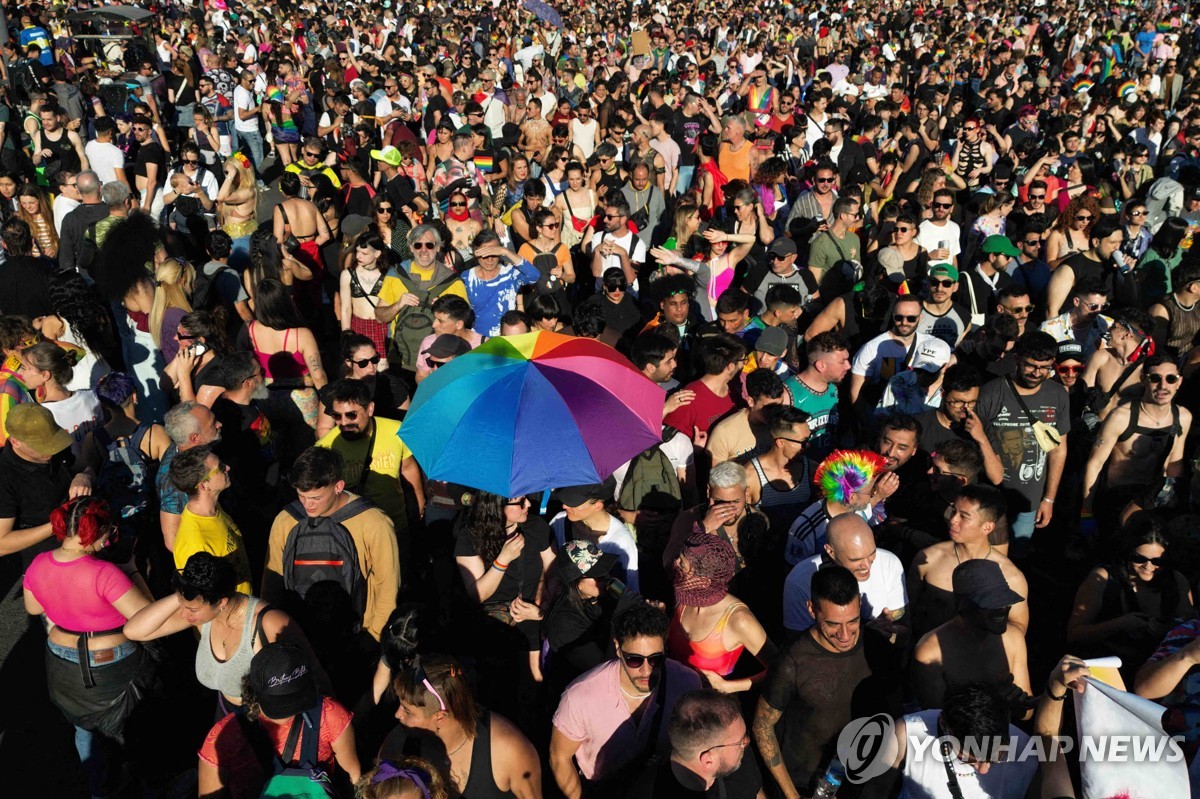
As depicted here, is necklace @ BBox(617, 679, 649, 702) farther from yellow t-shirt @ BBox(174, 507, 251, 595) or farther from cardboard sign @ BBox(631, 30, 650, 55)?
cardboard sign @ BBox(631, 30, 650, 55)

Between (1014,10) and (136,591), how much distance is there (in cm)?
2298

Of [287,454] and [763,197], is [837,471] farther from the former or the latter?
[763,197]

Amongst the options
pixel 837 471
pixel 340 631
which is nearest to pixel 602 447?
pixel 837 471

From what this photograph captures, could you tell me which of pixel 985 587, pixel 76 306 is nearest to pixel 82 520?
pixel 76 306

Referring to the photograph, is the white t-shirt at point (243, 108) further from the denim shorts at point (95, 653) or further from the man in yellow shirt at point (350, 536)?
the denim shorts at point (95, 653)

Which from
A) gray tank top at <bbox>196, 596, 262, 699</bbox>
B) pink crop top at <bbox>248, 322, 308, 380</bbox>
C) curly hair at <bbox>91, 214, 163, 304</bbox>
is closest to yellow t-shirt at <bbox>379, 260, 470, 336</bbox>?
pink crop top at <bbox>248, 322, 308, 380</bbox>

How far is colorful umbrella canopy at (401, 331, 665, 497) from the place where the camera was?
4.38 meters

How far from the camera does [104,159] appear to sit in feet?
32.3

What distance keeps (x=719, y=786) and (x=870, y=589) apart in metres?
1.39

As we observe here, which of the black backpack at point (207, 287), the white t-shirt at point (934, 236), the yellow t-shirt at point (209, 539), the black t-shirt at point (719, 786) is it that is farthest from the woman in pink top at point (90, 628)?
the white t-shirt at point (934, 236)

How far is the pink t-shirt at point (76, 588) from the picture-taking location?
400cm

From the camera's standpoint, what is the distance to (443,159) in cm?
973

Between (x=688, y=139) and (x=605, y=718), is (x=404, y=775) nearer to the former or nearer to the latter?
(x=605, y=718)

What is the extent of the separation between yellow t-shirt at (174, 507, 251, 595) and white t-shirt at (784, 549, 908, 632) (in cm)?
251
